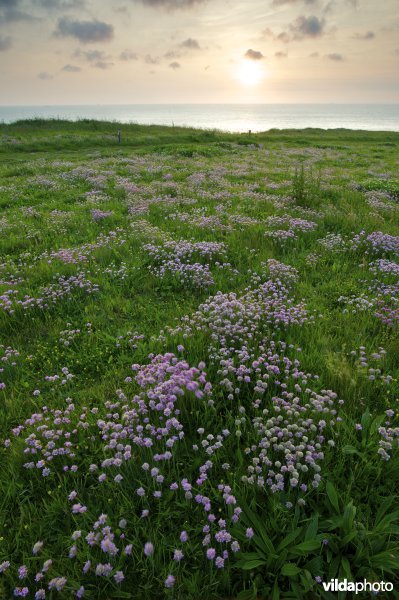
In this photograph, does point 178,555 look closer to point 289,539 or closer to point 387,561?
point 289,539

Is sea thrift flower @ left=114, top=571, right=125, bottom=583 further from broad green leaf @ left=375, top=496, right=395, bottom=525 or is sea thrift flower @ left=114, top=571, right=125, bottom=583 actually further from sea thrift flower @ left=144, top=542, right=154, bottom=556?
broad green leaf @ left=375, top=496, right=395, bottom=525

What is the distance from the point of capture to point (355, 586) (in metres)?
2.86

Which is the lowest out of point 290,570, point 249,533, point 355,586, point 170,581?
point 355,586

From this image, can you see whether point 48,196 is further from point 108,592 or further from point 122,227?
point 108,592

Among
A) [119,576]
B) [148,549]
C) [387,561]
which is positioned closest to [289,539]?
[387,561]

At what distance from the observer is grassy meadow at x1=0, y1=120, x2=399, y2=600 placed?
117 inches

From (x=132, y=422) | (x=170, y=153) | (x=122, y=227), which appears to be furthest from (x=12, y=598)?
(x=170, y=153)

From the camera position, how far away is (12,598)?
2891mm

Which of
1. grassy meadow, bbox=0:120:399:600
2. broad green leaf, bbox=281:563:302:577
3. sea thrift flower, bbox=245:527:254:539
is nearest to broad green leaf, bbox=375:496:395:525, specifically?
grassy meadow, bbox=0:120:399:600

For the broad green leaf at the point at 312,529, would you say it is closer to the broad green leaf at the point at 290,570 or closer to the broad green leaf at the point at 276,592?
the broad green leaf at the point at 290,570

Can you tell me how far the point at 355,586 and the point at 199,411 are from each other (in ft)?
7.01

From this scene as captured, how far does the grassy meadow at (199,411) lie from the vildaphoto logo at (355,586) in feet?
0.21

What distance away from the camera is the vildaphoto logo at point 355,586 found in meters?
2.84

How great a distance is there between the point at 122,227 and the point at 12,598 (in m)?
9.64
